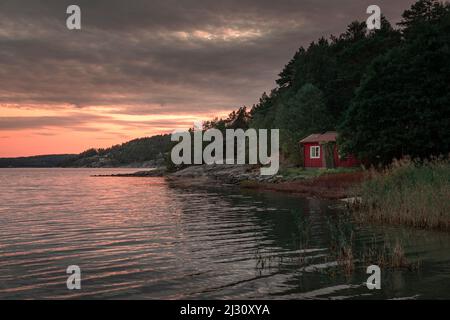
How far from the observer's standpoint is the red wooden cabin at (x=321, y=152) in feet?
185

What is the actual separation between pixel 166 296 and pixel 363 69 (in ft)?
199

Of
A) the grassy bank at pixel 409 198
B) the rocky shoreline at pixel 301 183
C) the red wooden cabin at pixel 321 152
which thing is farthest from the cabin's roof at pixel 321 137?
the grassy bank at pixel 409 198

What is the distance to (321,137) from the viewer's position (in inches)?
2322

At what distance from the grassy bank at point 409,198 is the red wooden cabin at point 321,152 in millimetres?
32477

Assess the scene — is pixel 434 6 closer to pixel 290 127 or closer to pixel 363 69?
pixel 363 69

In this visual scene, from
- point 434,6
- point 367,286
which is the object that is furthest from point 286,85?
point 367,286

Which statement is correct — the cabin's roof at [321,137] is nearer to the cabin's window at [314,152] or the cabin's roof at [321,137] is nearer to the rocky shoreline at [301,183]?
the cabin's window at [314,152]

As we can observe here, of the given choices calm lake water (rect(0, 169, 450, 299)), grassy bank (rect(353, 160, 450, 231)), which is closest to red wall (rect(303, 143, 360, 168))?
grassy bank (rect(353, 160, 450, 231))

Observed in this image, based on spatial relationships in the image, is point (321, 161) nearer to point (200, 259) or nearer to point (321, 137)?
point (321, 137)

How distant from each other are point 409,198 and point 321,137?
40.6m

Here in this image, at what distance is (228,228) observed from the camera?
20.8 meters

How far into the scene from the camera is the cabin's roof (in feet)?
189

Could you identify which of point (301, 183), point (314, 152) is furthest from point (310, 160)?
point (301, 183)

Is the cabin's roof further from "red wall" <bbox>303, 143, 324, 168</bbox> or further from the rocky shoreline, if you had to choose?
the rocky shoreline
